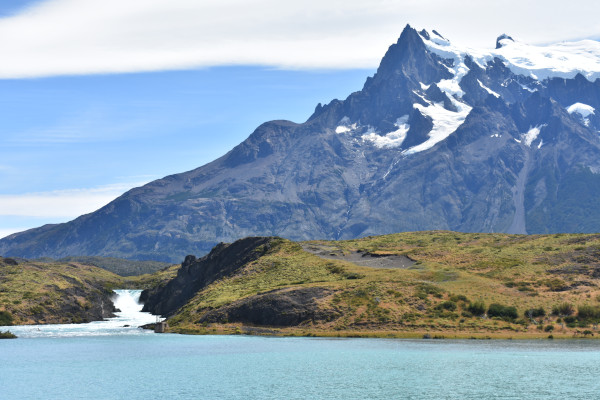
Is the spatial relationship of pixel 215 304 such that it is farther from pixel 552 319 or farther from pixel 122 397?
pixel 122 397

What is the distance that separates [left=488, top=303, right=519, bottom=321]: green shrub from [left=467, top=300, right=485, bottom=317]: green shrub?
56.8 inches

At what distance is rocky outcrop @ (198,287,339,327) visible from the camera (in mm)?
147875

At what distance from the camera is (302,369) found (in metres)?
92.9

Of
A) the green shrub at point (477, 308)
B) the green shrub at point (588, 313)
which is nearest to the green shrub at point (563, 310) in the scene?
the green shrub at point (588, 313)

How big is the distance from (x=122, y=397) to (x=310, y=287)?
83544mm

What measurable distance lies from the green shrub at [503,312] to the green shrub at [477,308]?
4.74 ft

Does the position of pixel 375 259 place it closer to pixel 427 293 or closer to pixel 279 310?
pixel 427 293

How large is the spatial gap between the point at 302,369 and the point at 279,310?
189ft

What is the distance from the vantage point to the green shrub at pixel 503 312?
140250mm

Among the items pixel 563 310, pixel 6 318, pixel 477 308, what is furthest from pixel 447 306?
pixel 6 318

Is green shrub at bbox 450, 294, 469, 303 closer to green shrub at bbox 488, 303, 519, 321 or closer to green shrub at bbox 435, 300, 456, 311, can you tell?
green shrub at bbox 435, 300, 456, 311

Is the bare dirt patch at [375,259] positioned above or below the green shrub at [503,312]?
above

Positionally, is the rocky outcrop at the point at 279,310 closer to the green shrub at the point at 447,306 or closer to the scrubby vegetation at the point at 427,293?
the scrubby vegetation at the point at 427,293

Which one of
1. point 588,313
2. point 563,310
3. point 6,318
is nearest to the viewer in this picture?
point 588,313
